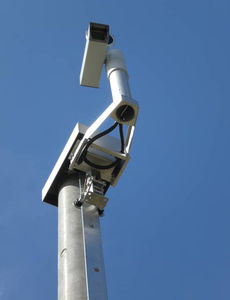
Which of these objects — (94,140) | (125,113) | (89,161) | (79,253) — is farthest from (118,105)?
(79,253)

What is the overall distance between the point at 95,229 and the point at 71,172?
1712mm

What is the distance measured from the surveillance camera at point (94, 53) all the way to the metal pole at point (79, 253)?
85.6 inches

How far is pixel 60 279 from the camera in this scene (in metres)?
7.75

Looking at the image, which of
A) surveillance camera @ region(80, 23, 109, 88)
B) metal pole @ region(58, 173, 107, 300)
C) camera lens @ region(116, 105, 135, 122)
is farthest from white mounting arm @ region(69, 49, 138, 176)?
metal pole @ region(58, 173, 107, 300)

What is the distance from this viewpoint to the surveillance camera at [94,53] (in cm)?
919

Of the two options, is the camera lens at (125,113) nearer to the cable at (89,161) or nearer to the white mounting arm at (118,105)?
the white mounting arm at (118,105)

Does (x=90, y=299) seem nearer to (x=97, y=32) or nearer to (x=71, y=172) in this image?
(x=71, y=172)

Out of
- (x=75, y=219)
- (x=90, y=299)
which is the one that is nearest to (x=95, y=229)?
(x=75, y=219)

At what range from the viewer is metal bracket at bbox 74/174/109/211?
870 centimetres

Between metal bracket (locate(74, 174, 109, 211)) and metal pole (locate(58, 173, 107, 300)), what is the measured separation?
0.09 metres

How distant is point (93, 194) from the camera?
28.6 ft

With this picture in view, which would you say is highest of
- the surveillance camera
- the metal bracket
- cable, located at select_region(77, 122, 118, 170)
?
the surveillance camera

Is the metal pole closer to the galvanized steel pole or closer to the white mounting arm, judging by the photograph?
the galvanized steel pole

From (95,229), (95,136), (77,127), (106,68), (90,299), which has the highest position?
(106,68)
